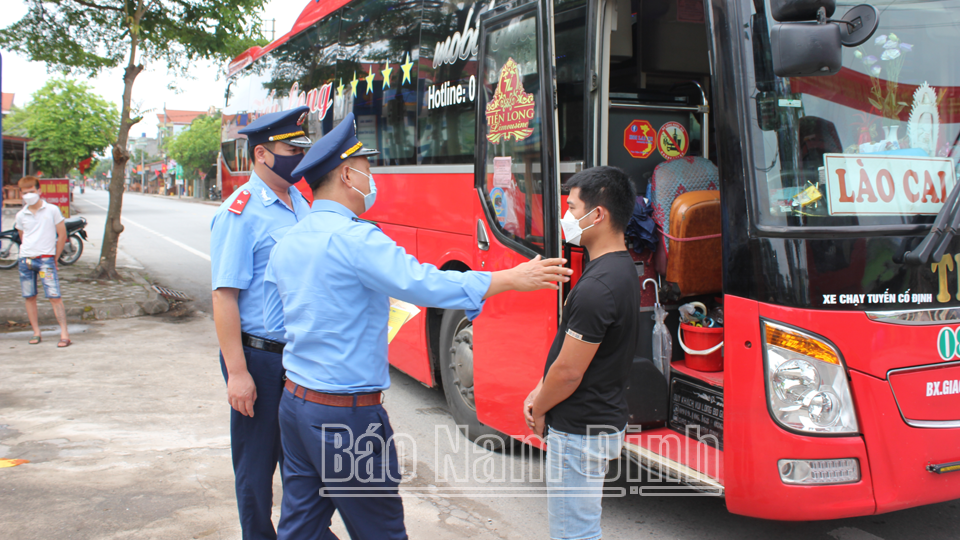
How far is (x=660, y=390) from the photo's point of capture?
3.93 meters

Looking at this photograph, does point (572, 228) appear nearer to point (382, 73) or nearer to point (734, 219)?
point (734, 219)

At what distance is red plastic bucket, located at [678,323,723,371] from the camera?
3.85 meters

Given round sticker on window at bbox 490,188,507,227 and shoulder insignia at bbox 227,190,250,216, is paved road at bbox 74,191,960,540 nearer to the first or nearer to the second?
round sticker on window at bbox 490,188,507,227

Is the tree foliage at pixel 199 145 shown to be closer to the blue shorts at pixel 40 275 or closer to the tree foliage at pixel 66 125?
the tree foliage at pixel 66 125

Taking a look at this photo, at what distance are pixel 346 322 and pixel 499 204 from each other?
2203 millimetres

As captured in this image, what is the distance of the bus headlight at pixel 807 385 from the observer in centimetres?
280

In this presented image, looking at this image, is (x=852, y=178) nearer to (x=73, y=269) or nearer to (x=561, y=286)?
(x=561, y=286)

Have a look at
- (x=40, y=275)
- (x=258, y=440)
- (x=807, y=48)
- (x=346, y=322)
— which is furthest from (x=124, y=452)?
(x=807, y=48)

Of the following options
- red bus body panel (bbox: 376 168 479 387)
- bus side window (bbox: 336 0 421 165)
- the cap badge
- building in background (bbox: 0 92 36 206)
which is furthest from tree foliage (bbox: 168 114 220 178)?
the cap badge

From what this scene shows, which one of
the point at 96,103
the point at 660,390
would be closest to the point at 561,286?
the point at 660,390

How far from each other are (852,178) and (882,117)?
35 cm

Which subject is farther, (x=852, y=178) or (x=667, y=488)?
(x=667, y=488)

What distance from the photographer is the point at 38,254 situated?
7.62m

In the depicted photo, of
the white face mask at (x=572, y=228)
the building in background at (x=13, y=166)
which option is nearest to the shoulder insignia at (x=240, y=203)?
the white face mask at (x=572, y=228)
